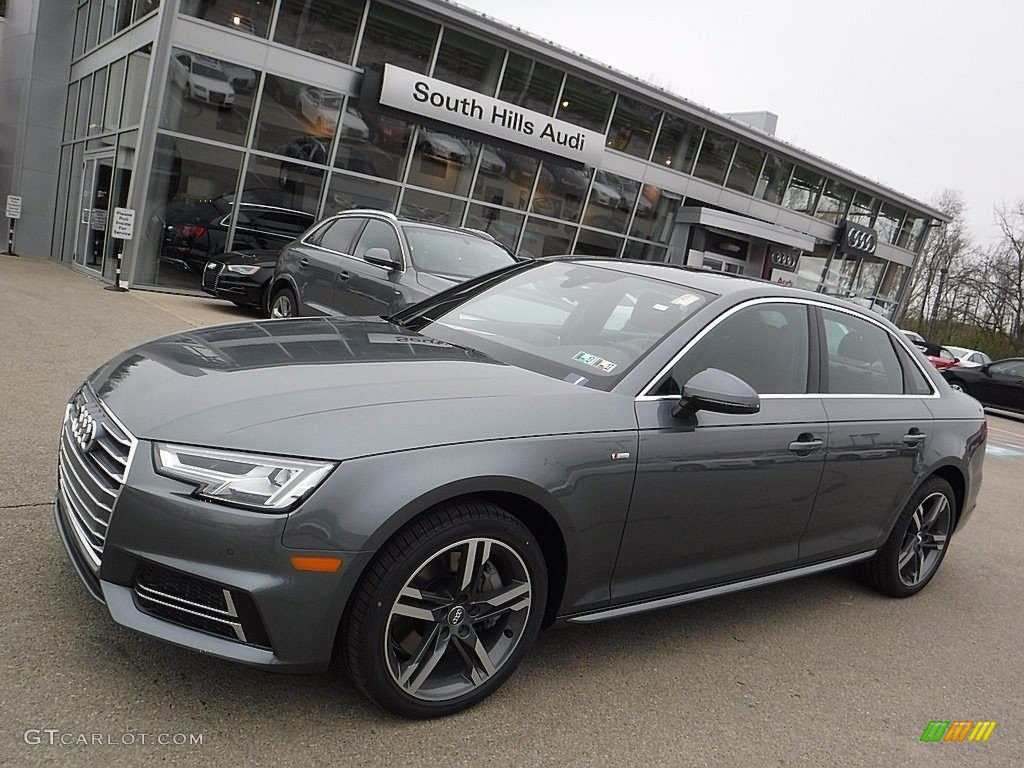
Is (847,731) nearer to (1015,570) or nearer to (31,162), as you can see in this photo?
(1015,570)

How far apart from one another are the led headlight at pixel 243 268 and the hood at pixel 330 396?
9009 mm

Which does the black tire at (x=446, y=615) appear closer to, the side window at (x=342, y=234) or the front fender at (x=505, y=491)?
the front fender at (x=505, y=491)

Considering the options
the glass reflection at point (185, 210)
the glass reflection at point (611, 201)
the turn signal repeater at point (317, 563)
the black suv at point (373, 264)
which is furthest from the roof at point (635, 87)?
the turn signal repeater at point (317, 563)

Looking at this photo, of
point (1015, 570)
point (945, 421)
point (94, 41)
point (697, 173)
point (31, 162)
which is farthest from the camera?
point (697, 173)

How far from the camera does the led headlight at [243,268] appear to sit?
39.1 ft

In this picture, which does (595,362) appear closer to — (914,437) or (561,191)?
(914,437)

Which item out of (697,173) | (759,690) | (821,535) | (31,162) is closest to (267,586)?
(759,690)

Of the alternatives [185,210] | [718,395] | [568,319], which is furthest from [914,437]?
[185,210]

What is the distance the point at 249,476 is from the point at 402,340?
1.26m

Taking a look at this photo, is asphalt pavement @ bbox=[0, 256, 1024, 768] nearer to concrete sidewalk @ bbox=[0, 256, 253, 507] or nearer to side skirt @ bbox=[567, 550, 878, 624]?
concrete sidewalk @ bbox=[0, 256, 253, 507]

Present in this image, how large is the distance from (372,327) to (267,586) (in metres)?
1.69

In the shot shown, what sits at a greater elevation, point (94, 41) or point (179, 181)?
point (94, 41)

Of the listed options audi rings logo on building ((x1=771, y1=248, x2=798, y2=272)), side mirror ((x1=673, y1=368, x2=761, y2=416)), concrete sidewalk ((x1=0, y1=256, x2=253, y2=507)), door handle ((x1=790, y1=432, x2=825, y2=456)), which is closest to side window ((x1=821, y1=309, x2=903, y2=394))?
door handle ((x1=790, y1=432, x2=825, y2=456))

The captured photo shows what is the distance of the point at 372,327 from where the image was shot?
3732 mm
